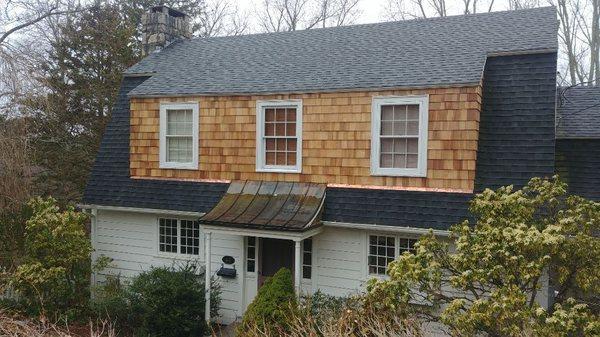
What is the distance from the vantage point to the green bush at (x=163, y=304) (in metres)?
9.69

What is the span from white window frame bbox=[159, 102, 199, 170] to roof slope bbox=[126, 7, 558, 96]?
0.30 meters

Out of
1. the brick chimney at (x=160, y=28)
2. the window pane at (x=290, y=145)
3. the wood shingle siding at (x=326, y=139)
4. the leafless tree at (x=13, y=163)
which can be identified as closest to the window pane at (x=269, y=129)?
the wood shingle siding at (x=326, y=139)

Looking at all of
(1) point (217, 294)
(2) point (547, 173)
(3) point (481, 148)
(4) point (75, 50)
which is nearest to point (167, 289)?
(1) point (217, 294)

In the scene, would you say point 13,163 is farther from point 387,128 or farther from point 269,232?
point 387,128

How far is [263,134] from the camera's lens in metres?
10.6

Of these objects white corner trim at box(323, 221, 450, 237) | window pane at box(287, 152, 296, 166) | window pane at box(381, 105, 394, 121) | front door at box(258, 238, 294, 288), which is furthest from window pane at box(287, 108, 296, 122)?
front door at box(258, 238, 294, 288)

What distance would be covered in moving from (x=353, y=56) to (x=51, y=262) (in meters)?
8.21

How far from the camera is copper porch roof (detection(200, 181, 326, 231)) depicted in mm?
9477

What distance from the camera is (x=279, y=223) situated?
30.9 ft

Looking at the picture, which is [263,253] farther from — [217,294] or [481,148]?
[481,148]

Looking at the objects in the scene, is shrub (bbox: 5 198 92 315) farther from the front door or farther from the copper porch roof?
the front door

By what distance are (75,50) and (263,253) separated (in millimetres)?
12490

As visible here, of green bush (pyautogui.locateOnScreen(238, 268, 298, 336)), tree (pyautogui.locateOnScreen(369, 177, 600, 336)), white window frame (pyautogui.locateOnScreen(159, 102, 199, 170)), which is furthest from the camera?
white window frame (pyautogui.locateOnScreen(159, 102, 199, 170))

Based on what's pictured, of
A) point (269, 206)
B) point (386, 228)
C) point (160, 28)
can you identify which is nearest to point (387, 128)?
point (386, 228)
